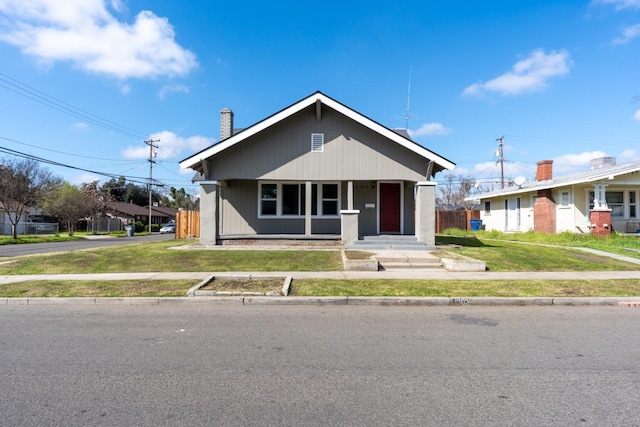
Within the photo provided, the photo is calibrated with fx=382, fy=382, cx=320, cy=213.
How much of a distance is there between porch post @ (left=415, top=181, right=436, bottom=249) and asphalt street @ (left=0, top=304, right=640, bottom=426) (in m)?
7.74

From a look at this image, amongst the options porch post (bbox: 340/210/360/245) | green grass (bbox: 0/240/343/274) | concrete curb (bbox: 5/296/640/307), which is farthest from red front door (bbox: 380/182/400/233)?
concrete curb (bbox: 5/296/640/307)

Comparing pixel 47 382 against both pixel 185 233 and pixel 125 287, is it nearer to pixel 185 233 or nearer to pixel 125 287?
pixel 125 287

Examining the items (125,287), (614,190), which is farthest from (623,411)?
(614,190)

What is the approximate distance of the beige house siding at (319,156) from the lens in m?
15.1

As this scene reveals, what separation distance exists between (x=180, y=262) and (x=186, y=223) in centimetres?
1338

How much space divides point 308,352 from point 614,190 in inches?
939

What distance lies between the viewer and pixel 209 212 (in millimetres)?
14742

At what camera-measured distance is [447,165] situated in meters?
14.6

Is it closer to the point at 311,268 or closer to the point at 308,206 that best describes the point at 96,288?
the point at 311,268

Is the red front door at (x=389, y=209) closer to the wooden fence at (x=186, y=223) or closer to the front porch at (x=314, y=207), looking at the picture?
the front porch at (x=314, y=207)

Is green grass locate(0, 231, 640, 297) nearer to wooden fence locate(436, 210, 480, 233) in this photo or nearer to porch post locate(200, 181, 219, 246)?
porch post locate(200, 181, 219, 246)

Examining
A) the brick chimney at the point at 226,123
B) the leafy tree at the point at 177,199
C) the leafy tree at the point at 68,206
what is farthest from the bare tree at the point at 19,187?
the leafy tree at the point at 177,199

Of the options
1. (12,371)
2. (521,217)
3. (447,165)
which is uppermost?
(447,165)

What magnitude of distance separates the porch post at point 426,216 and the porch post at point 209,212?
787 cm
